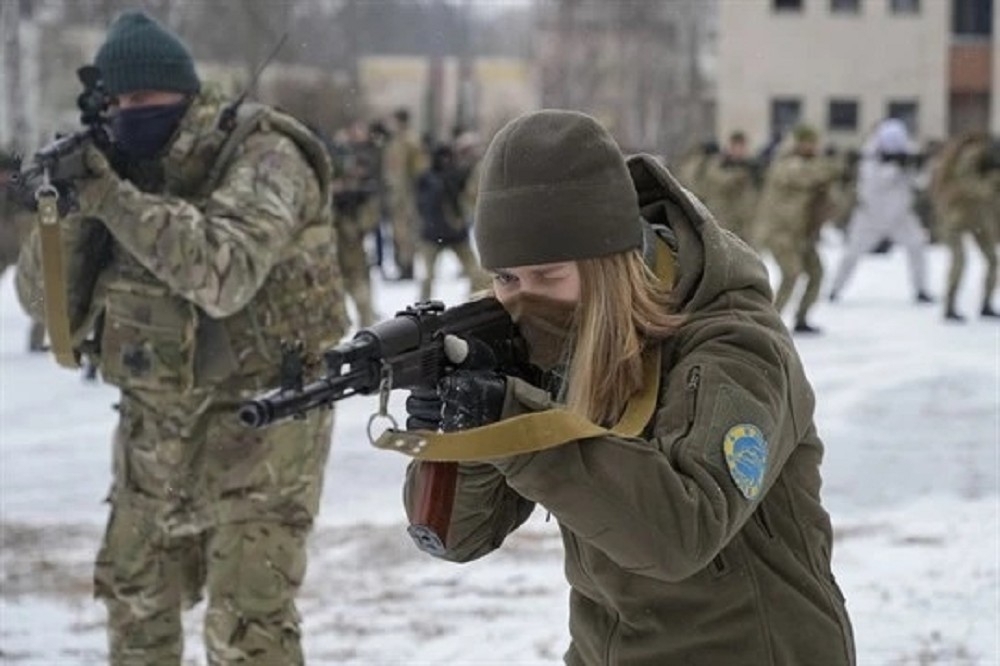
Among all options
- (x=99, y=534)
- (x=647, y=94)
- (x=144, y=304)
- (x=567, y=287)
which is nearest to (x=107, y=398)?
(x=99, y=534)

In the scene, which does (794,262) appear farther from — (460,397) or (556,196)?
(460,397)

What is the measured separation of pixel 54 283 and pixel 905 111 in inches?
1124

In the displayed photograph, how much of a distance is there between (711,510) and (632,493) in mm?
113

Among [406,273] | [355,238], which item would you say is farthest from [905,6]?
[355,238]

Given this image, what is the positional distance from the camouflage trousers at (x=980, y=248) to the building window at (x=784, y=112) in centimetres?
2110

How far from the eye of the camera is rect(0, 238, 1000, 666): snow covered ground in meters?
5.28

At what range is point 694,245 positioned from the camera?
7.56 ft

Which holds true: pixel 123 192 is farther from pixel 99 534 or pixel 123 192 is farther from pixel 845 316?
pixel 845 316

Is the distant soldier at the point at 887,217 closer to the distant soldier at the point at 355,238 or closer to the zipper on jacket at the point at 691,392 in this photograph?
the distant soldier at the point at 355,238

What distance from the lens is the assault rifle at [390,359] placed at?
1958 mm

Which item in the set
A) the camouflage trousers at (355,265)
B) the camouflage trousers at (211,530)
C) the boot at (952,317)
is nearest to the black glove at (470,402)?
the camouflage trousers at (211,530)

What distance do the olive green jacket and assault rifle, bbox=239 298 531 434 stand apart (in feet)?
0.56

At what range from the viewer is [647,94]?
44.2 m

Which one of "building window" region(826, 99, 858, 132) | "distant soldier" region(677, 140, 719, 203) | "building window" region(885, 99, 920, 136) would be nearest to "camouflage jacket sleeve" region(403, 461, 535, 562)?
"distant soldier" region(677, 140, 719, 203)
